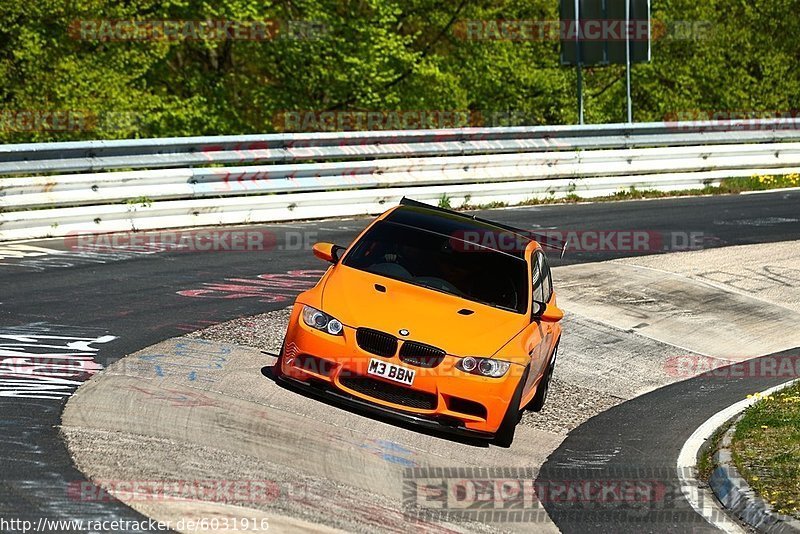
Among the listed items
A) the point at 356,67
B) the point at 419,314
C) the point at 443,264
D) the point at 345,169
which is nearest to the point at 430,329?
the point at 419,314

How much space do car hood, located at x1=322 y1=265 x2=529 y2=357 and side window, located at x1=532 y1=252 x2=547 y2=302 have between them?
67 cm

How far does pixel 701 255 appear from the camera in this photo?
689 inches

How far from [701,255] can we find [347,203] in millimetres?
5473

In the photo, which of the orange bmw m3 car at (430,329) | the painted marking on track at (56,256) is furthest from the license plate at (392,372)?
the painted marking on track at (56,256)

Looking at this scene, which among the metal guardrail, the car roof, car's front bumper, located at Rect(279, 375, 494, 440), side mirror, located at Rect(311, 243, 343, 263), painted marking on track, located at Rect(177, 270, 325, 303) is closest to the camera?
car's front bumper, located at Rect(279, 375, 494, 440)

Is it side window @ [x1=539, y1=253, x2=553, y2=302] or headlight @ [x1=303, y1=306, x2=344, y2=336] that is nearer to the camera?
headlight @ [x1=303, y1=306, x2=344, y2=336]

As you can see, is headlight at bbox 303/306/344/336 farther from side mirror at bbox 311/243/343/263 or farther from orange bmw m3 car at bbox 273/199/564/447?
side mirror at bbox 311/243/343/263

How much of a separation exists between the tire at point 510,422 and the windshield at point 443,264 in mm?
955

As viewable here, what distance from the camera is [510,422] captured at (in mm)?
9398

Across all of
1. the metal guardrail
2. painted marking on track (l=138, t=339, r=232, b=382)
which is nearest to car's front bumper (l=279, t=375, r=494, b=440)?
painted marking on track (l=138, t=339, r=232, b=382)

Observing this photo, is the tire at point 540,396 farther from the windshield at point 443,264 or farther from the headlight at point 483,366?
the headlight at point 483,366

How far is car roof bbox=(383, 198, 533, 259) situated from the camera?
35.0 feet

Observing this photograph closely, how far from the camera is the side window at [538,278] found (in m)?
10.7

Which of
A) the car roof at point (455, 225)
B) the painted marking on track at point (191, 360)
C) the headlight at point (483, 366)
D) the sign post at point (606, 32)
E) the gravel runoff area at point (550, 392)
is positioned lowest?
the gravel runoff area at point (550, 392)
